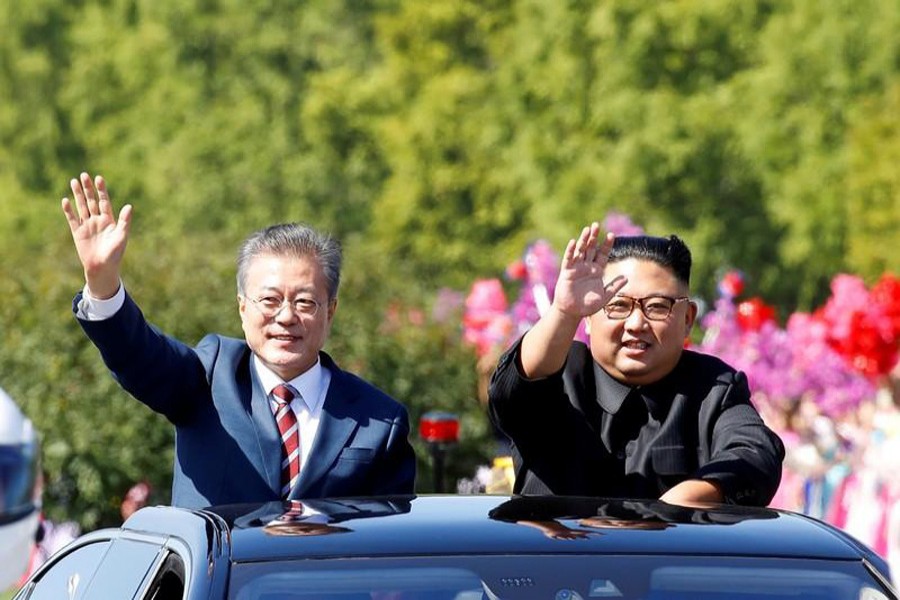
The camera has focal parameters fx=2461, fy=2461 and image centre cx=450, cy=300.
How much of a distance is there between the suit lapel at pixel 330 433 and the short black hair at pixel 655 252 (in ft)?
2.55

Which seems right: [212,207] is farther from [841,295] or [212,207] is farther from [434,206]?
[841,295]

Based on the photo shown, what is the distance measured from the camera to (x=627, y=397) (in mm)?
6203

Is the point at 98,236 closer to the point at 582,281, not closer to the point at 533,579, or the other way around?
the point at 582,281

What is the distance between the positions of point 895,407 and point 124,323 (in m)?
8.77

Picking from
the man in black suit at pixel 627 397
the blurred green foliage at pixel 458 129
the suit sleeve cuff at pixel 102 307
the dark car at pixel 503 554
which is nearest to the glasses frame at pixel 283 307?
the suit sleeve cuff at pixel 102 307

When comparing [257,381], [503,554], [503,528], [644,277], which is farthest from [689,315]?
[503,554]

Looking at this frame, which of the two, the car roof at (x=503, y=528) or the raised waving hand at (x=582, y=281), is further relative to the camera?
the raised waving hand at (x=582, y=281)

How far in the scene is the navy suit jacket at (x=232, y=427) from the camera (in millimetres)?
6098

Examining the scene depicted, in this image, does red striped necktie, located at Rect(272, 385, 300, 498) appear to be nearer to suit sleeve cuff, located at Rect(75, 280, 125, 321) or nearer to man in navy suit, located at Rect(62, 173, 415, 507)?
man in navy suit, located at Rect(62, 173, 415, 507)

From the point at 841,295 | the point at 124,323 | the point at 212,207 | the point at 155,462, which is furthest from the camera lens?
the point at 212,207

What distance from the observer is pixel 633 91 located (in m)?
42.7

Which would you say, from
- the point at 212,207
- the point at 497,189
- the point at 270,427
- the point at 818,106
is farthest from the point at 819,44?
the point at 270,427

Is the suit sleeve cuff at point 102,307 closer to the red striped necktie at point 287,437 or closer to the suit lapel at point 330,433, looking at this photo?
the red striped necktie at point 287,437

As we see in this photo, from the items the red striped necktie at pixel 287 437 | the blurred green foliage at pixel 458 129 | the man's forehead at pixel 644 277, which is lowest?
the red striped necktie at pixel 287 437
